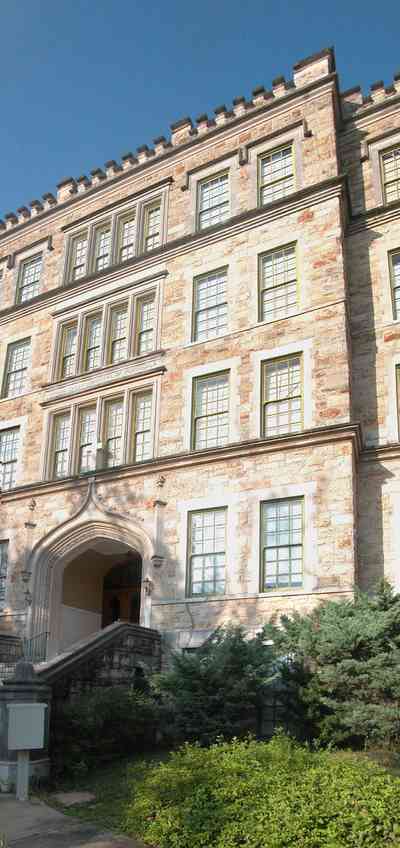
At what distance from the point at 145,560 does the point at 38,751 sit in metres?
7.51

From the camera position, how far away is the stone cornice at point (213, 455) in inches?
663

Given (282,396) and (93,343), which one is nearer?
(282,396)

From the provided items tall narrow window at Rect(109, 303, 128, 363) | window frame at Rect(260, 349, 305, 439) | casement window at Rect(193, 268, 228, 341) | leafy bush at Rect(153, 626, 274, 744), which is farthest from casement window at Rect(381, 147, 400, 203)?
leafy bush at Rect(153, 626, 274, 744)

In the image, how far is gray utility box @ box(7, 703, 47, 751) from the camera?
34.7 feet

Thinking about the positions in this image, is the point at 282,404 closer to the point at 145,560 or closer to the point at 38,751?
the point at 145,560

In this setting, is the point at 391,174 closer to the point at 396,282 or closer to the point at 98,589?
the point at 396,282

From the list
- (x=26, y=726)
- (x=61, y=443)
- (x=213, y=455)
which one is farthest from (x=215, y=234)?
(x=26, y=726)

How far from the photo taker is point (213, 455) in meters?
18.4

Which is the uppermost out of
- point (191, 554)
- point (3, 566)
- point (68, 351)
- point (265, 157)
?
point (265, 157)

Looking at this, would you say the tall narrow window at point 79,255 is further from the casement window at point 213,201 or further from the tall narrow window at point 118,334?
the casement window at point 213,201

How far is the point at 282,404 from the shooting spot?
60.0ft

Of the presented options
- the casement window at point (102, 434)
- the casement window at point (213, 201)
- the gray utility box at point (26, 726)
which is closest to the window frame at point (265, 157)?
the casement window at point (213, 201)

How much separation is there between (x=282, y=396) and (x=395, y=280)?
433 centimetres

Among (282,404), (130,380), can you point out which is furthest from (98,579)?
(282,404)
